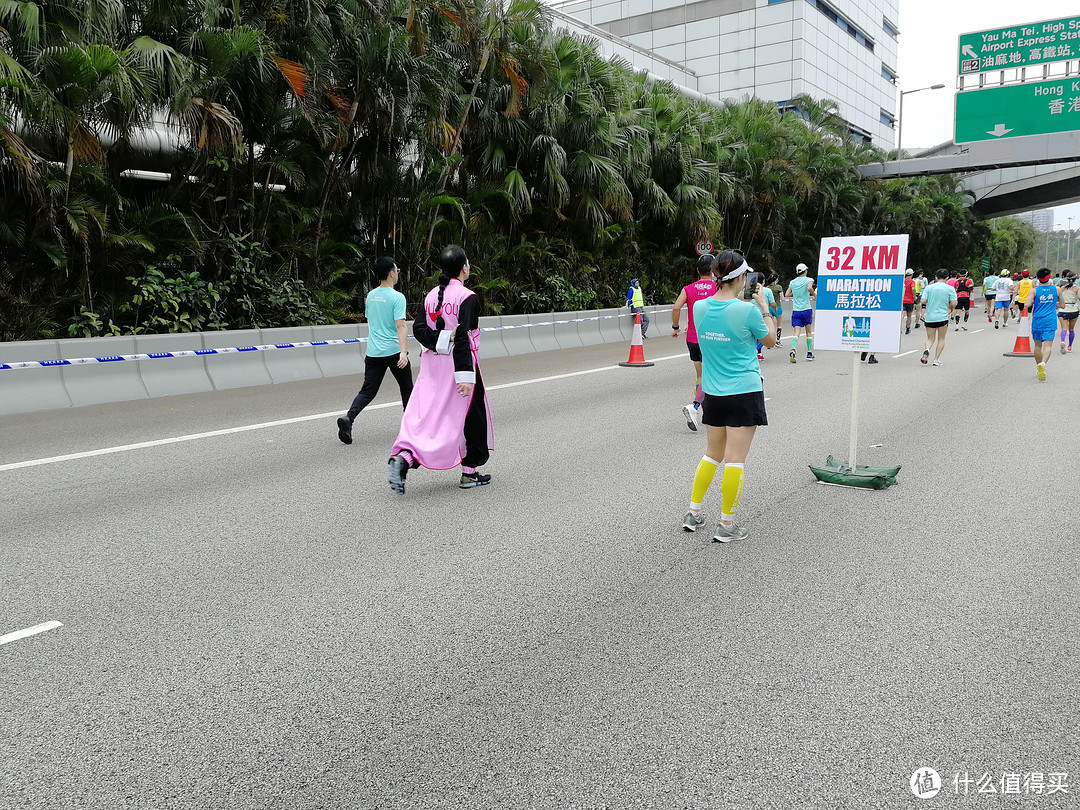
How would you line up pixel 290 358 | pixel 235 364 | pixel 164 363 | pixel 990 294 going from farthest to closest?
pixel 990 294 → pixel 290 358 → pixel 235 364 → pixel 164 363

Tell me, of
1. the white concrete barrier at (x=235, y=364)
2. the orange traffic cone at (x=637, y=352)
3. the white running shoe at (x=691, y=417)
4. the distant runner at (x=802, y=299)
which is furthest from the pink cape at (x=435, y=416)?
the distant runner at (x=802, y=299)

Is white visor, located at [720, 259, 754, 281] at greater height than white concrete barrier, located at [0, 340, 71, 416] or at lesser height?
greater

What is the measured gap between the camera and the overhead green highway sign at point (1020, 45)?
26844mm

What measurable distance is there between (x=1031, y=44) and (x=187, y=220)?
26057 mm

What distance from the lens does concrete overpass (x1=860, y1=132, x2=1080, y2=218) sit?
34562mm

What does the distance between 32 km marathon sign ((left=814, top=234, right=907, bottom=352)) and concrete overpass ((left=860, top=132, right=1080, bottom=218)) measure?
31248mm

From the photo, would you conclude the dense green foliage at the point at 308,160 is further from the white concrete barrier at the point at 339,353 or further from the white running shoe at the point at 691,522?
the white running shoe at the point at 691,522

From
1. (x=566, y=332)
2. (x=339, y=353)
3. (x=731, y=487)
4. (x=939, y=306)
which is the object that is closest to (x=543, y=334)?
(x=566, y=332)

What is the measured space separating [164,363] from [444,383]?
7.32 metres

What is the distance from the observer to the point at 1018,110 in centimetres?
2798

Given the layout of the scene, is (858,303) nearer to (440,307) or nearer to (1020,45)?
(440,307)

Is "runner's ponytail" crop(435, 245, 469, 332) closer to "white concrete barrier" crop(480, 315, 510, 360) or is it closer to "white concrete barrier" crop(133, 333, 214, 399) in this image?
"white concrete barrier" crop(133, 333, 214, 399)

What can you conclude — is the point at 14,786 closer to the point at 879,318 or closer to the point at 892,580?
the point at 892,580

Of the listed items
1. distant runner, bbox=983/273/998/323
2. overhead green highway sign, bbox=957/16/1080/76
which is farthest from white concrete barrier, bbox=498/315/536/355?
distant runner, bbox=983/273/998/323
